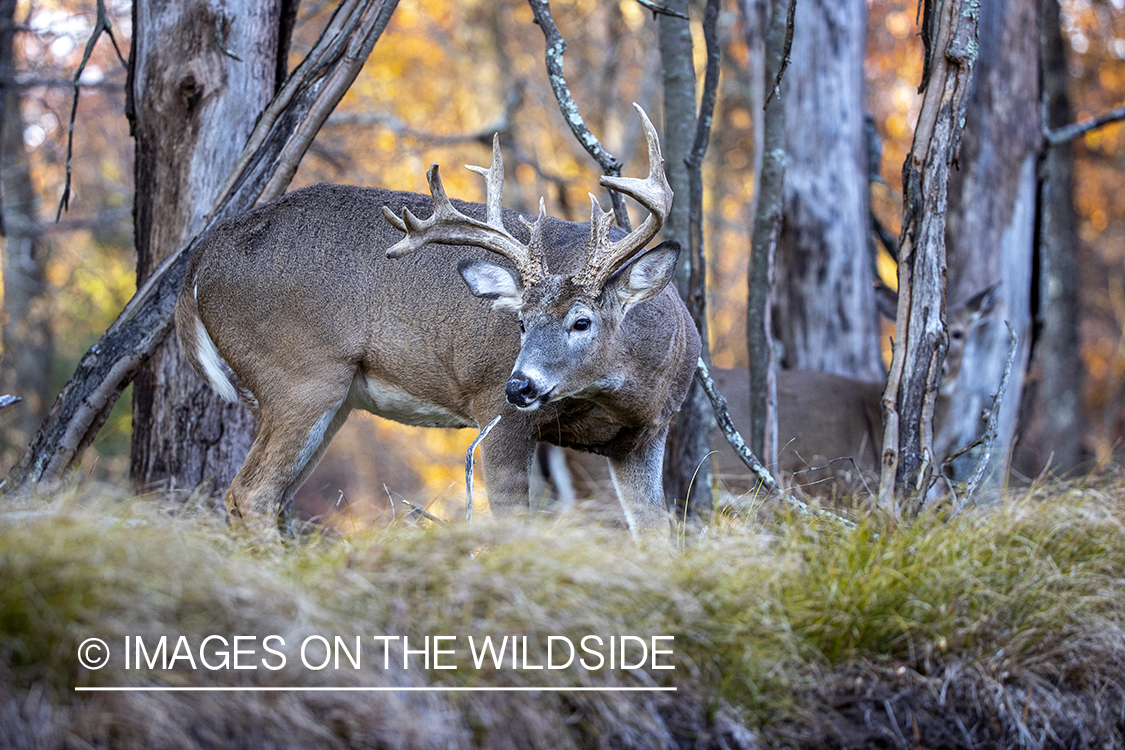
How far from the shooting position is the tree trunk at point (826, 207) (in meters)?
9.26

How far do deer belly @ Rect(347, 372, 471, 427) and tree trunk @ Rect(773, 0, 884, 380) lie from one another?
15.7ft

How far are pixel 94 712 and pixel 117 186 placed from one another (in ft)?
37.6

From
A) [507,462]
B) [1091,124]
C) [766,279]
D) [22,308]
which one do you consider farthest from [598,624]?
[22,308]

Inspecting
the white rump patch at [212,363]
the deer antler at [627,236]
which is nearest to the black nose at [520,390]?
the deer antler at [627,236]

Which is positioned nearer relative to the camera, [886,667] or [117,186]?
[886,667]

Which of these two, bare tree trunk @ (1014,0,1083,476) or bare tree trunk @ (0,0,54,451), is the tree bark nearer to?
bare tree trunk @ (0,0,54,451)

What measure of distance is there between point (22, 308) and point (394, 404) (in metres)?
9.15

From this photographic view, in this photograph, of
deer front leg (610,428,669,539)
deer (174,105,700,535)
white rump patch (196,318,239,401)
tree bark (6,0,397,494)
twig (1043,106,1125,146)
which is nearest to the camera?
deer (174,105,700,535)

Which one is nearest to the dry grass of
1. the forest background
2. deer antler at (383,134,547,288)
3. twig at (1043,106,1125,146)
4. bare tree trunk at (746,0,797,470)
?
deer antler at (383,134,547,288)

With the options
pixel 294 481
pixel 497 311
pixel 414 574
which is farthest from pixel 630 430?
pixel 414 574

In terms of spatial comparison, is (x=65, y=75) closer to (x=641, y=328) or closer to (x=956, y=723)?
(x=641, y=328)

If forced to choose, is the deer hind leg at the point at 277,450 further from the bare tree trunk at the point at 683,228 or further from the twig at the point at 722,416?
the bare tree trunk at the point at 683,228

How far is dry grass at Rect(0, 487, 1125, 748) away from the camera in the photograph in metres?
2.86

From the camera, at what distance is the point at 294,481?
211 inches
